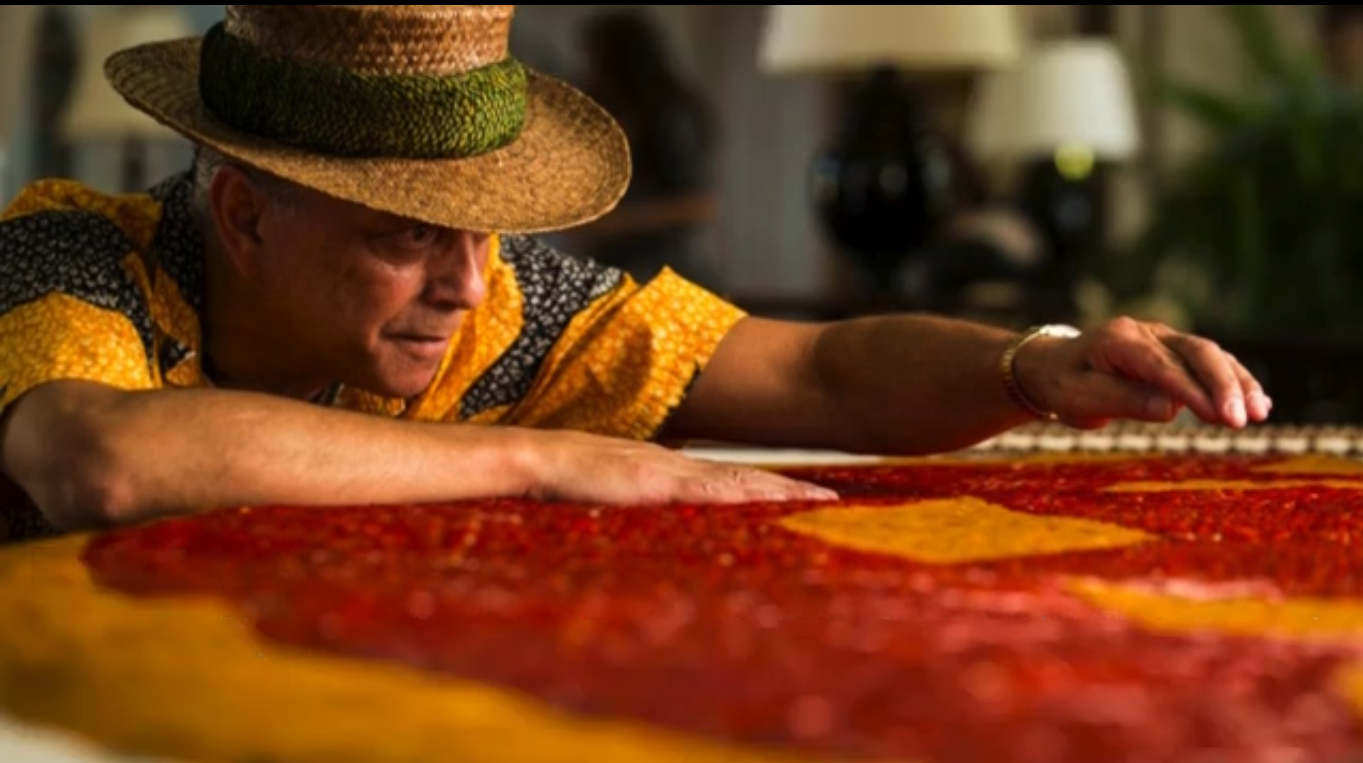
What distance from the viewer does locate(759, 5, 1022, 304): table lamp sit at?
4.90m

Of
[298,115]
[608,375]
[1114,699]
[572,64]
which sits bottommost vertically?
[572,64]

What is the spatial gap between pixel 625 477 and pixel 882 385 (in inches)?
18.3

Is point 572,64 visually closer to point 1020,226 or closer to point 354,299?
point 1020,226

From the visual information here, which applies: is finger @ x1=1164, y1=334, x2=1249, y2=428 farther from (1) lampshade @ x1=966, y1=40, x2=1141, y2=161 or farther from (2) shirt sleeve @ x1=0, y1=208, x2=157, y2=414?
(1) lampshade @ x1=966, y1=40, x2=1141, y2=161

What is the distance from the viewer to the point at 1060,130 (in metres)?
6.33

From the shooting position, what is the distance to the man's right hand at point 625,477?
1624 millimetres

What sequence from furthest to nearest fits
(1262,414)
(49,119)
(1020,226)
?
1. (1020,226)
2. (49,119)
3. (1262,414)

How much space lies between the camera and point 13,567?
51.1 inches

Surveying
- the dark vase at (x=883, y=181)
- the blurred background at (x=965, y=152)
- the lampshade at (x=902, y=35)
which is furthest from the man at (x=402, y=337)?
the dark vase at (x=883, y=181)

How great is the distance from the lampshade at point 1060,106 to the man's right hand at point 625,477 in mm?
4798

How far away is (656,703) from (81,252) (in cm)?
96

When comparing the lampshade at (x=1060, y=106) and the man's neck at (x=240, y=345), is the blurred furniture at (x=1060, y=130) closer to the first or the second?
the lampshade at (x=1060, y=106)

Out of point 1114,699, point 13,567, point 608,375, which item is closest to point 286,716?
point 1114,699

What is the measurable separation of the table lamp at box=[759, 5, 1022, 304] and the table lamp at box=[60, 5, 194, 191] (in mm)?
1614
